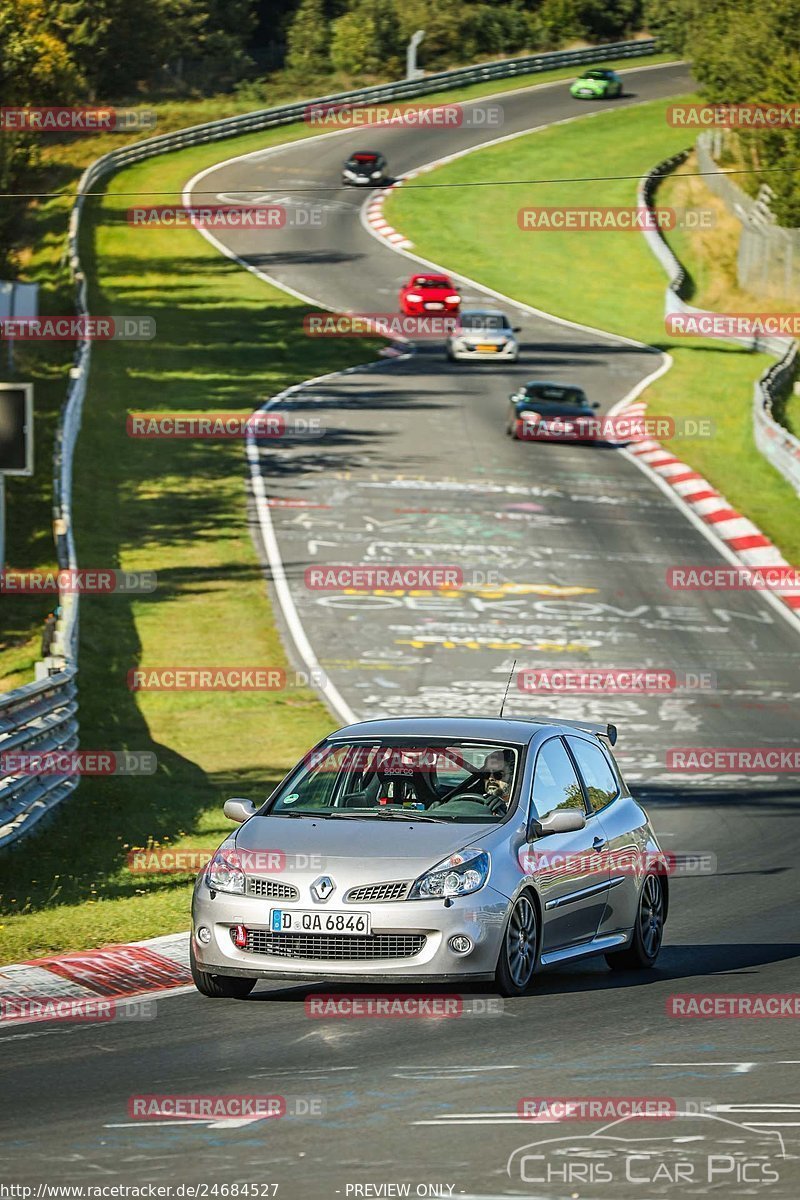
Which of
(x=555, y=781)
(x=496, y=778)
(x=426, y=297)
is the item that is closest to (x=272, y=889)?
(x=496, y=778)

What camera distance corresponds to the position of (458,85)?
8831 centimetres

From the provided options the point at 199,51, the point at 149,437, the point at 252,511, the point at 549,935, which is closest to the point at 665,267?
the point at 149,437

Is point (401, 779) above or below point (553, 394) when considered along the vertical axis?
above

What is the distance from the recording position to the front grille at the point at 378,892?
9.73 meters

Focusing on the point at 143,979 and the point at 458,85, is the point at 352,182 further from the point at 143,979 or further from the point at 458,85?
the point at 143,979

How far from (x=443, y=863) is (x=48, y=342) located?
4006 cm

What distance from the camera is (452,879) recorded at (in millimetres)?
9781

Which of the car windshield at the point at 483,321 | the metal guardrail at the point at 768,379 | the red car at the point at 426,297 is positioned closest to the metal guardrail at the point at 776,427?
the metal guardrail at the point at 768,379

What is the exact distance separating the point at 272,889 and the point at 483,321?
4030cm

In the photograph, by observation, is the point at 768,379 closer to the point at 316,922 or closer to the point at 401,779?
the point at 401,779

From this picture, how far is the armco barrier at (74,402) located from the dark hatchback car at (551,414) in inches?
352

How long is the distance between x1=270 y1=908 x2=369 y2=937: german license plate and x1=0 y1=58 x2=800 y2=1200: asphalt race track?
429 mm

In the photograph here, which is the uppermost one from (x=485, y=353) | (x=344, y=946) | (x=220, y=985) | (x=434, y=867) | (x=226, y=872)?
(x=434, y=867)

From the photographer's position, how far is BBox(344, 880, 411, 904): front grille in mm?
9727
